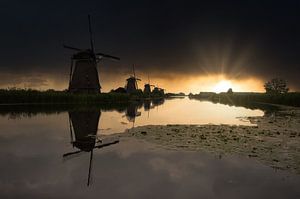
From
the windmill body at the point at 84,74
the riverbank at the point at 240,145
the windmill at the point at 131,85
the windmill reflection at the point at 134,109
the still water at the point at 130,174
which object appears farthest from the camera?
the windmill at the point at 131,85

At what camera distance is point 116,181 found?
8336 mm

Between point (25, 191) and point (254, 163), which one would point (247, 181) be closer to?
point (254, 163)

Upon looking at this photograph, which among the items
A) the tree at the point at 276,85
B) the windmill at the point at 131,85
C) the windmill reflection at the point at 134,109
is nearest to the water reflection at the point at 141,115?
the windmill reflection at the point at 134,109

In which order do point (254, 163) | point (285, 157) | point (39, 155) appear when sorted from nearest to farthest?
1. point (254, 163)
2. point (285, 157)
3. point (39, 155)

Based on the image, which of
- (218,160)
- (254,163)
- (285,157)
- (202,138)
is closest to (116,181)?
(218,160)

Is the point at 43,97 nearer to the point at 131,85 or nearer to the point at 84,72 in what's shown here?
the point at 84,72

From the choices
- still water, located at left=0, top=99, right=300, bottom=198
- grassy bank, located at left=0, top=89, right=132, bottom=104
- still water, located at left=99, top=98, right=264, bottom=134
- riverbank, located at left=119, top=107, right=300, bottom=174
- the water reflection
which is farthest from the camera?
grassy bank, located at left=0, top=89, right=132, bottom=104

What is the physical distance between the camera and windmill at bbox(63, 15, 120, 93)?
5628cm

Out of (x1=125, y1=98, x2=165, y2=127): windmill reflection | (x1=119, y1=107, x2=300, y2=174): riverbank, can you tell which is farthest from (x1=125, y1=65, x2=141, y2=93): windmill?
(x1=119, y1=107, x2=300, y2=174): riverbank

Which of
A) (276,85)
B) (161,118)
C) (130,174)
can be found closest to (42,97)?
(161,118)

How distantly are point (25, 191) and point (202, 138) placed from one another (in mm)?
10394

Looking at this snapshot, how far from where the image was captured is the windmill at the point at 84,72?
5628cm

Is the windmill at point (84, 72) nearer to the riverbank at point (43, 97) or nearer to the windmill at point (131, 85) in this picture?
the riverbank at point (43, 97)

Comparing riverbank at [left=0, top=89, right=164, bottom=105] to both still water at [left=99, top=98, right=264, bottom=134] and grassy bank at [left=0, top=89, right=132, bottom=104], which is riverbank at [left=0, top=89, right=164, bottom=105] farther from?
still water at [left=99, top=98, right=264, bottom=134]
